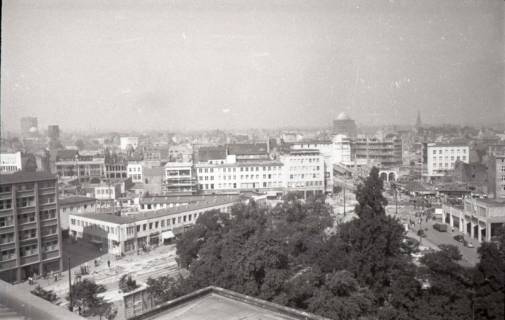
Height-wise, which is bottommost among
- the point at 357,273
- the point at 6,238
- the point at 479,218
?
the point at 479,218

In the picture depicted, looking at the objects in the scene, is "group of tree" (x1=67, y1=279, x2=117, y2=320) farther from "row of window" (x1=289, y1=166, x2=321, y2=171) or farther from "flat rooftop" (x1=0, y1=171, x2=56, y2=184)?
"row of window" (x1=289, y1=166, x2=321, y2=171)

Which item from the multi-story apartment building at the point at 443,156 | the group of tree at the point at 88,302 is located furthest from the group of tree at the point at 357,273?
the multi-story apartment building at the point at 443,156

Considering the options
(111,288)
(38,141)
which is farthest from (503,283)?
(38,141)

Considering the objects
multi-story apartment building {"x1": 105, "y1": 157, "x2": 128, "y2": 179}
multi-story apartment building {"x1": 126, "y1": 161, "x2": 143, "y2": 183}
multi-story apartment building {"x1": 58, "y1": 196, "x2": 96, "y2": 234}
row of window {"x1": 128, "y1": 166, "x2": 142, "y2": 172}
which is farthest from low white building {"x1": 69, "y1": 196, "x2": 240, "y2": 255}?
multi-story apartment building {"x1": 105, "y1": 157, "x2": 128, "y2": 179}

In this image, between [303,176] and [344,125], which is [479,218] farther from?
[344,125]

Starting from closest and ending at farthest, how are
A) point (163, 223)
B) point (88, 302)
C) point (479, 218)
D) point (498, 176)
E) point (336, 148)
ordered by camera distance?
point (88, 302), point (479, 218), point (163, 223), point (498, 176), point (336, 148)

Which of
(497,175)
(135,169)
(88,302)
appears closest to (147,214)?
(88,302)

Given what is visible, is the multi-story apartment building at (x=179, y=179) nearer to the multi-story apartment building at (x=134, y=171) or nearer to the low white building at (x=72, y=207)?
the multi-story apartment building at (x=134, y=171)
